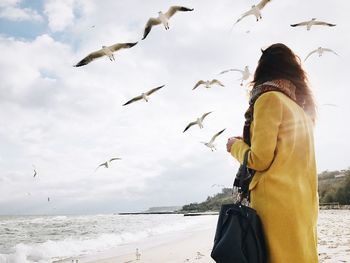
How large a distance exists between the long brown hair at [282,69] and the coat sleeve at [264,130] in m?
0.20

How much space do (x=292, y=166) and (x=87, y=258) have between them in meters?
10.3

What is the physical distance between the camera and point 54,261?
10.9 metres

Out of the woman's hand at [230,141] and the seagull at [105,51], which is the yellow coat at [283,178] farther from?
the seagull at [105,51]

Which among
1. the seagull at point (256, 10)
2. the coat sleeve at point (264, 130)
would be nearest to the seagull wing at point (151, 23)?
the seagull at point (256, 10)

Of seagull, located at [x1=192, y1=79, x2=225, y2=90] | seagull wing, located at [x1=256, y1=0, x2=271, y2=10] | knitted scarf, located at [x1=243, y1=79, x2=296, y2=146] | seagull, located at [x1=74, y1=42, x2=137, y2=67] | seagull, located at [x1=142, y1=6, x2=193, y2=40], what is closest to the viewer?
knitted scarf, located at [x1=243, y1=79, x2=296, y2=146]

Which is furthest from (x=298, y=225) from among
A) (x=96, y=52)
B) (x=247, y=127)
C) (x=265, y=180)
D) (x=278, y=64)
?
(x=96, y=52)

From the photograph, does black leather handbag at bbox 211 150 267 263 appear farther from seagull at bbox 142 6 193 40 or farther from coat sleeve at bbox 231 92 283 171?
seagull at bbox 142 6 193 40

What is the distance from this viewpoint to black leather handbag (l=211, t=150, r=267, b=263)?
6.17 feet

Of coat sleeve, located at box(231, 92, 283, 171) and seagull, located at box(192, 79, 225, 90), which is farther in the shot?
seagull, located at box(192, 79, 225, 90)

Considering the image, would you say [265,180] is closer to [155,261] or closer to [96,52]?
[155,261]

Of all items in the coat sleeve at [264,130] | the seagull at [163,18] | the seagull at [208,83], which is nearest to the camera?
the coat sleeve at [264,130]

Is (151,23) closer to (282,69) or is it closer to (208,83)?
(208,83)

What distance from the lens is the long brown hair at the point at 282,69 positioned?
225 centimetres

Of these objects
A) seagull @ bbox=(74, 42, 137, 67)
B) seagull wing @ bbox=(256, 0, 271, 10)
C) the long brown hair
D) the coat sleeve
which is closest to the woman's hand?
the coat sleeve
